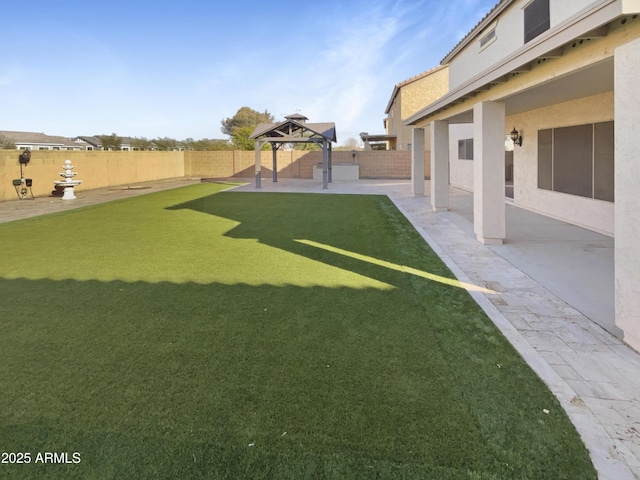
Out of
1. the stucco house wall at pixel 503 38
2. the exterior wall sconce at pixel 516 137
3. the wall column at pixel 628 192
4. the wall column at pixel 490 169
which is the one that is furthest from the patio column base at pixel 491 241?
the exterior wall sconce at pixel 516 137

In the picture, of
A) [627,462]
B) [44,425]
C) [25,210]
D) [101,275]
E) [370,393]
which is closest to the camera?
[627,462]

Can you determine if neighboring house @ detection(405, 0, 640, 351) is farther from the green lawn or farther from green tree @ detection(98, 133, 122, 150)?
green tree @ detection(98, 133, 122, 150)

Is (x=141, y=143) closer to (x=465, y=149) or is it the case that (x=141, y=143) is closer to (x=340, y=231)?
(x=465, y=149)

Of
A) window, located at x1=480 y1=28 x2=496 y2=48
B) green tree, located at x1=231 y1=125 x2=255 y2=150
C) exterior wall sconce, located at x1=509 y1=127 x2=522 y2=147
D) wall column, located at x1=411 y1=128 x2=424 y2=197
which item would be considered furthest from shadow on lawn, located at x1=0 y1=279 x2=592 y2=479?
green tree, located at x1=231 y1=125 x2=255 y2=150

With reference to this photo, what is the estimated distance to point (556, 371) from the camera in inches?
123

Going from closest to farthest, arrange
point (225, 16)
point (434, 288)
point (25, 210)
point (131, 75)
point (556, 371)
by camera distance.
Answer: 1. point (556, 371)
2. point (434, 288)
3. point (25, 210)
4. point (225, 16)
5. point (131, 75)

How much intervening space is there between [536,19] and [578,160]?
391 cm

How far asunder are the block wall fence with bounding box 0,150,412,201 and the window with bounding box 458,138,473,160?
9.39 m

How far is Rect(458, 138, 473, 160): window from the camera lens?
15727 mm

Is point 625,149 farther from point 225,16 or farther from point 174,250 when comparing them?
point 225,16

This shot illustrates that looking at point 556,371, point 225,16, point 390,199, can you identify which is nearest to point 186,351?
point 556,371

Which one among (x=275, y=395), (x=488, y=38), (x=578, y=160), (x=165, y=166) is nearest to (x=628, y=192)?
(x=275, y=395)

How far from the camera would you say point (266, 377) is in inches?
121

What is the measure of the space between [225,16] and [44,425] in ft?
63.4
